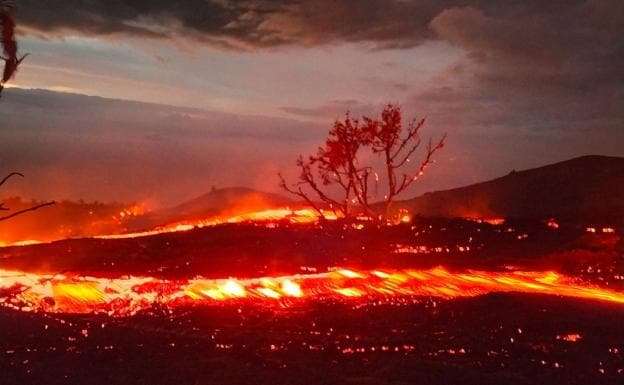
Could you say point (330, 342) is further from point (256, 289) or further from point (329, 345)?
point (256, 289)

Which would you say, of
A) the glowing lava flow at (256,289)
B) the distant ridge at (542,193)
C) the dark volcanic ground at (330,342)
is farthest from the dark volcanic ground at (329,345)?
the distant ridge at (542,193)

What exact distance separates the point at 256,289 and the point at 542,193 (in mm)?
28162

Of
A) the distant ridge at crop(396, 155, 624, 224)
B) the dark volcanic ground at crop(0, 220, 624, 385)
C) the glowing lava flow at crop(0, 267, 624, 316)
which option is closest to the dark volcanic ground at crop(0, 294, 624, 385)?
the dark volcanic ground at crop(0, 220, 624, 385)

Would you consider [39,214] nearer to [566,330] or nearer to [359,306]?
[359,306]

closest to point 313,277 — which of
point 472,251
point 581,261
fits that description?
point 472,251

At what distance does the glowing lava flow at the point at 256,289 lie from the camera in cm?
844

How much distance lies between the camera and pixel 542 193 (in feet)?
110

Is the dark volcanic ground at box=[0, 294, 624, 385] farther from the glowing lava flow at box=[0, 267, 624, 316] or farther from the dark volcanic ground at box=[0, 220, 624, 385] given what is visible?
the glowing lava flow at box=[0, 267, 624, 316]

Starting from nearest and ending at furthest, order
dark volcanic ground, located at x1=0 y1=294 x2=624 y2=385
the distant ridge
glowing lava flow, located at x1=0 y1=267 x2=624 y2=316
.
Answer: dark volcanic ground, located at x1=0 y1=294 x2=624 y2=385 → glowing lava flow, located at x1=0 y1=267 x2=624 y2=316 → the distant ridge

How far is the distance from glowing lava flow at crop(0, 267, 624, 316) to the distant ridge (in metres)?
19.5

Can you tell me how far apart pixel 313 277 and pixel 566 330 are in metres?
→ 4.43

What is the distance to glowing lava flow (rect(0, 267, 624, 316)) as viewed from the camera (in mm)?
8438

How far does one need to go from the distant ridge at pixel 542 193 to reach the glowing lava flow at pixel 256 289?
1951 centimetres

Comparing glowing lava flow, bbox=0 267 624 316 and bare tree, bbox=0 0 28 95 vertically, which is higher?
bare tree, bbox=0 0 28 95
